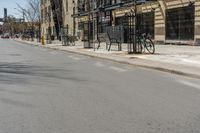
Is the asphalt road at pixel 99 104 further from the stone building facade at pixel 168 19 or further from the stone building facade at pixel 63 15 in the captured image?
the stone building facade at pixel 63 15

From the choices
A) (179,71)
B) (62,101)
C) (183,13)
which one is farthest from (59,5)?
(62,101)

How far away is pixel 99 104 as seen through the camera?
10203mm

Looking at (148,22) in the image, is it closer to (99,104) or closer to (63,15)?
(99,104)

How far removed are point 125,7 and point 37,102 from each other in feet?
139

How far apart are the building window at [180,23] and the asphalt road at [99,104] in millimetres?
23065

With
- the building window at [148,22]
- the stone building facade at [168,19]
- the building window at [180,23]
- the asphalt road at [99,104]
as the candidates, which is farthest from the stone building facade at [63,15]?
the asphalt road at [99,104]

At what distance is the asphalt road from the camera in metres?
7.95

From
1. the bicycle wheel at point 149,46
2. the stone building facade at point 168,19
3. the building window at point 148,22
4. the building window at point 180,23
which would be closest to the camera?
the bicycle wheel at point 149,46

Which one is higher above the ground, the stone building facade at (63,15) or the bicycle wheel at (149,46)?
the stone building facade at (63,15)

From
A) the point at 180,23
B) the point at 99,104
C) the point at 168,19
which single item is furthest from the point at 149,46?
the point at 99,104

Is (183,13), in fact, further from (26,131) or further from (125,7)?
(26,131)

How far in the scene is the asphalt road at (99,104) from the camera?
7.95 meters

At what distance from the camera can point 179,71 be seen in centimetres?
1703

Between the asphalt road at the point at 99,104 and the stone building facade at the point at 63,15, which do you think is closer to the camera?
the asphalt road at the point at 99,104
